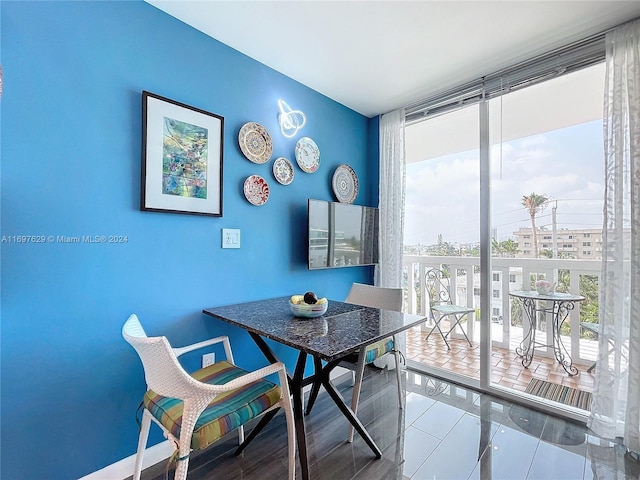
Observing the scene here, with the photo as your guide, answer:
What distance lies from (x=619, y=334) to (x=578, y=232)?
0.87 metres

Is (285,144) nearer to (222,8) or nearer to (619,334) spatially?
(222,8)

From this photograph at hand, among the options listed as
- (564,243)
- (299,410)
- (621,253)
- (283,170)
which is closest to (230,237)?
(283,170)

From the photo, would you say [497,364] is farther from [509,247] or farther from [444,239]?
[444,239]

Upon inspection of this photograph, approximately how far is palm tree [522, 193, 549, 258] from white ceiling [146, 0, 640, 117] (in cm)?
109

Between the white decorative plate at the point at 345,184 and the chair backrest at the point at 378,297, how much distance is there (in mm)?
Answer: 892

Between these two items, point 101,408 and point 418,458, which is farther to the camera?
point 418,458

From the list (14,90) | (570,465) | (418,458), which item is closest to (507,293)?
(570,465)

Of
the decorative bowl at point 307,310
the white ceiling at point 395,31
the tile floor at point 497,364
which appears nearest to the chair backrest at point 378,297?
the decorative bowl at point 307,310

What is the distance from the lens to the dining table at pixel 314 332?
4.10ft

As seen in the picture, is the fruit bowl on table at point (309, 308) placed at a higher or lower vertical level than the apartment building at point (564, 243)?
lower

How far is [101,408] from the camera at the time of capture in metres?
1.47

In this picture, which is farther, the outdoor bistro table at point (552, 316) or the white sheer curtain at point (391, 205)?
the white sheer curtain at point (391, 205)

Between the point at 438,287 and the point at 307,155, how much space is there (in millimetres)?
2116

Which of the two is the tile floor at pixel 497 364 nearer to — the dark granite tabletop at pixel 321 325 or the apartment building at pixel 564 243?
the apartment building at pixel 564 243
